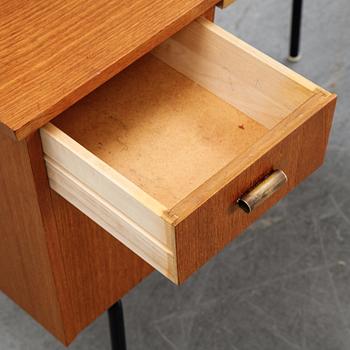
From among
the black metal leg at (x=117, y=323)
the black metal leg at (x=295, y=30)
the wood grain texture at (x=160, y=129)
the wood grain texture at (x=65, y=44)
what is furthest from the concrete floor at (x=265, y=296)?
the wood grain texture at (x=65, y=44)

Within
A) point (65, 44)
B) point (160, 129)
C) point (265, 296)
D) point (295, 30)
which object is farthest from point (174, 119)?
point (295, 30)

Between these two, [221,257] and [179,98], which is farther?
[221,257]

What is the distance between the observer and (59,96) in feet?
3.24

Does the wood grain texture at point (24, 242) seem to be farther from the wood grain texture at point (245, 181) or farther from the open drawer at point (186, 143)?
the wood grain texture at point (245, 181)

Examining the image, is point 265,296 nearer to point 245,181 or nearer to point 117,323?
point 117,323

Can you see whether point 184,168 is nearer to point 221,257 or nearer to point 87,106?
point 87,106

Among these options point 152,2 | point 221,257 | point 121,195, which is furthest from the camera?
point 221,257

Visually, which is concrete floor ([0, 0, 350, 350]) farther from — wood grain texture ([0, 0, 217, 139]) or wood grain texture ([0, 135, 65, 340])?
wood grain texture ([0, 0, 217, 139])

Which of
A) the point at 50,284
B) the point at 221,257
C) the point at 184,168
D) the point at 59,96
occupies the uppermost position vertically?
the point at 59,96

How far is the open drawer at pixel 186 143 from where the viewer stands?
96cm

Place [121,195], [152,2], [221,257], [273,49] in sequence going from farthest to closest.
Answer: [273,49] → [221,257] → [152,2] → [121,195]

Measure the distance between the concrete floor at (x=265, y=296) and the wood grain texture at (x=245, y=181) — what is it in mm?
418

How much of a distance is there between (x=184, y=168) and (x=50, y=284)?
223 mm

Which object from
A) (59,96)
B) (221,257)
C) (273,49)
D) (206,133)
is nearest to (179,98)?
(206,133)
